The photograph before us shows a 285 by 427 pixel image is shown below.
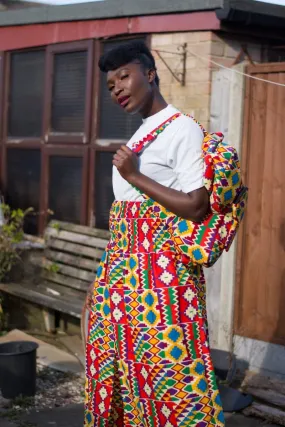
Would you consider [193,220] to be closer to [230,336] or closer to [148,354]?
[148,354]

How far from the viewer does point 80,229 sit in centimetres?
754

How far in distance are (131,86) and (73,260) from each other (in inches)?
168

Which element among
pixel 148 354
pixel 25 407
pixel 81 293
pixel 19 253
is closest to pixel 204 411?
pixel 148 354

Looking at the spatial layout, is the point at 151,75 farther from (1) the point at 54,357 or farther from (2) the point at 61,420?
(1) the point at 54,357

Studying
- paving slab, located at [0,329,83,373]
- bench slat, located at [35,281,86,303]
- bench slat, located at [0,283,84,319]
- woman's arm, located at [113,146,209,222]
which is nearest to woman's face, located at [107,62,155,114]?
woman's arm, located at [113,146,209,222]

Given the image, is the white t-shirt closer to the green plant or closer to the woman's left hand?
the woman's left hand

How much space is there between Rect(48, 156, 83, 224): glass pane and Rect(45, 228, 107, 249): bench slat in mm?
210

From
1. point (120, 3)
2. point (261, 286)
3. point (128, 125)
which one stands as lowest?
point (261, 286)

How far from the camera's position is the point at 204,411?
3266 millimetres

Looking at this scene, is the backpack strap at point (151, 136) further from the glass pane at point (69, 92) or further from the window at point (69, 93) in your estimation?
the glass pane at point (69, 92)

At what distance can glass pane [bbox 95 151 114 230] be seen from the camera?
7430 mm

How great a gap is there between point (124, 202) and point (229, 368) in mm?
2786

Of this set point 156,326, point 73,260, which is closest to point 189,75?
point 73,260

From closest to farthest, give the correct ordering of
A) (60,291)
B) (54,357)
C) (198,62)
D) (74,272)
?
(198,62) → (54,357) → (74,272) → (60,291)
